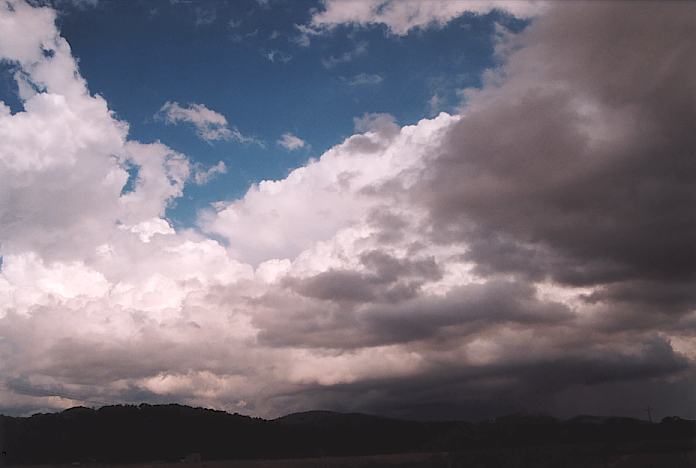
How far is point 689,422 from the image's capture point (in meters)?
169

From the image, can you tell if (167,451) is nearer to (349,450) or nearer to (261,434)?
(261,434)

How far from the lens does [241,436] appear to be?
151 m

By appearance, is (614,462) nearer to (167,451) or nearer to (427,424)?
(167,451)

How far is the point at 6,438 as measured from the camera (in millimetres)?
121812

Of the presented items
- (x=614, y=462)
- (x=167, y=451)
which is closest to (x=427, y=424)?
(x=167, y=451)

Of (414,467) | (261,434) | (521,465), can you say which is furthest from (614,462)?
(261,434)

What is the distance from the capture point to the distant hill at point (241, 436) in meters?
112

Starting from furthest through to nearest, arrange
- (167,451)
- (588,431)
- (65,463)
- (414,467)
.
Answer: (588,431) < (167,451) < (65,463) < (414,467)

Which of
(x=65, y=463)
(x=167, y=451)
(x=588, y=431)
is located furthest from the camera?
(x=588, y=431)

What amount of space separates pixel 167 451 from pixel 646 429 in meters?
131

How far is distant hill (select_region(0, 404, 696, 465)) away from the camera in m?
112

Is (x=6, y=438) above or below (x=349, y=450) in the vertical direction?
above

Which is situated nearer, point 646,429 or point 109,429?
point 109,429

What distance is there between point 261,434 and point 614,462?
94.7 metres
